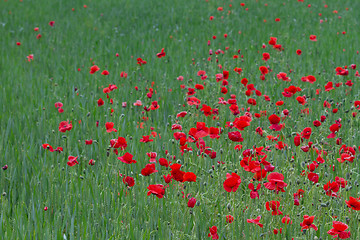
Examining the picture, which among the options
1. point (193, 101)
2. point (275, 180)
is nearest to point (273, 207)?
point (275, 180)

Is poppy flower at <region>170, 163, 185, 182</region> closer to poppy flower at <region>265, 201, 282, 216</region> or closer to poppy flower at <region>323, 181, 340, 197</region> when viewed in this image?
poppy flower at <region>265, 201, 282, 216</region>

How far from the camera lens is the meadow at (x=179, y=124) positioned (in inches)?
87.2

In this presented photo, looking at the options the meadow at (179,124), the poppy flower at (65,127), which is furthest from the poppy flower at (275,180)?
the poppy flower at (65,127)

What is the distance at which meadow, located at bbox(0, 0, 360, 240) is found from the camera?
221cm

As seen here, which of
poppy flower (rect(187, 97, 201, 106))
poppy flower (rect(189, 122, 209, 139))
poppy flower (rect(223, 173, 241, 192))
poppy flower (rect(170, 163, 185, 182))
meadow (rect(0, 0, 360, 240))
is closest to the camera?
poppy flower (rect(223, 173, 241, 192))

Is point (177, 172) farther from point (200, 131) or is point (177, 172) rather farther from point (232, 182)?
point (200, 131)

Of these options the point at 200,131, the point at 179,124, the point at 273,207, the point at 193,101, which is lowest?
the point at 179,124

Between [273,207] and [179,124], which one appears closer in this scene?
[273,207]

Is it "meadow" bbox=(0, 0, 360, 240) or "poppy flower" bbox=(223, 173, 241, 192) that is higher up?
"poppy flower" bbox=(223, 173, 241, 192)

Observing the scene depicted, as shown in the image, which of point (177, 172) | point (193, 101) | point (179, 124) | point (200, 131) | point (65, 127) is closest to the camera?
point (177, 172)

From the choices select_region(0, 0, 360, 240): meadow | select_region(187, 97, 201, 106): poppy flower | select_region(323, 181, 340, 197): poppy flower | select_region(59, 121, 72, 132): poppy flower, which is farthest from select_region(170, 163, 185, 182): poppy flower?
select_region(187, 97, 201, 106): poppy flower

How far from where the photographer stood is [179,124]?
3467 mm

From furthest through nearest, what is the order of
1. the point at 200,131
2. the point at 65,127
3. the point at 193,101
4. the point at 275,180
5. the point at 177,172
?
the point at 193,101
the point at 65,127
the point at 200,131
the point at 177,172
the point at 275,180

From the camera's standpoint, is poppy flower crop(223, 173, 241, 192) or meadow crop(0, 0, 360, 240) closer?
poppy flower crop(223, 173, 241, 192)
